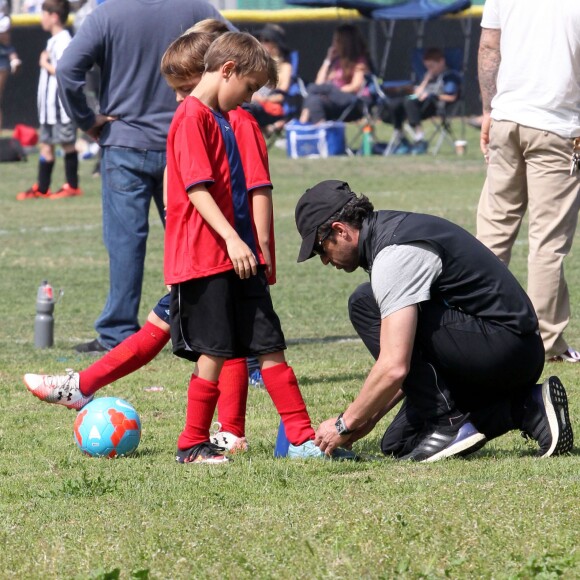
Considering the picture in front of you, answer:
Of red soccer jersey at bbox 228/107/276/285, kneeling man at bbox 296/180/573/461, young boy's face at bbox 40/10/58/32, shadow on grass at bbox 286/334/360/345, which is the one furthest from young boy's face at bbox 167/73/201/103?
young boy's face at bbox 40/10/58/32

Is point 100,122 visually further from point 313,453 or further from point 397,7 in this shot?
point 397,7

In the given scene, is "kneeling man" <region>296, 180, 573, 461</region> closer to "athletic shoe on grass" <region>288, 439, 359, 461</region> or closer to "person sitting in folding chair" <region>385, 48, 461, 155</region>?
"athletic shoe on grass" <region>288, 439, 359, 461</region>

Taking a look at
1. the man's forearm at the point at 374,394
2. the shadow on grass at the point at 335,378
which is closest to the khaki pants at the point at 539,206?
the shadow on grass at the point at 335,378

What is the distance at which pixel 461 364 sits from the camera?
5.34m

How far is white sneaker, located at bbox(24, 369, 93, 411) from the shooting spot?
20.6ft

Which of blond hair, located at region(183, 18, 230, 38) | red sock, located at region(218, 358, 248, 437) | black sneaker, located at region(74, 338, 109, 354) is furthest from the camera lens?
black sneaker, located at region(74, 338, 109, 354)

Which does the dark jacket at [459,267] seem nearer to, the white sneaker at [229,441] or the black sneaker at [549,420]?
the black sneaker at [549,420]

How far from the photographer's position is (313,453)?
543cm

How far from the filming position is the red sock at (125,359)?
632 cm

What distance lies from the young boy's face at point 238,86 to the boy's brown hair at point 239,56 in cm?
2

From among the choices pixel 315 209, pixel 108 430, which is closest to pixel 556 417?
A: pixel 315 209

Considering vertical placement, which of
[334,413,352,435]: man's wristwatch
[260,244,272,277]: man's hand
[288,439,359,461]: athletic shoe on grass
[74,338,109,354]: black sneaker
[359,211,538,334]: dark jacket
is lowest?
[74,338,109,354]: black sneaker

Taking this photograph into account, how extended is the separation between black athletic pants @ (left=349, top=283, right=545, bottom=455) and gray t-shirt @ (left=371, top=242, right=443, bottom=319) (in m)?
0.26

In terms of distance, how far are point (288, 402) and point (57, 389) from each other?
4.31 feet
